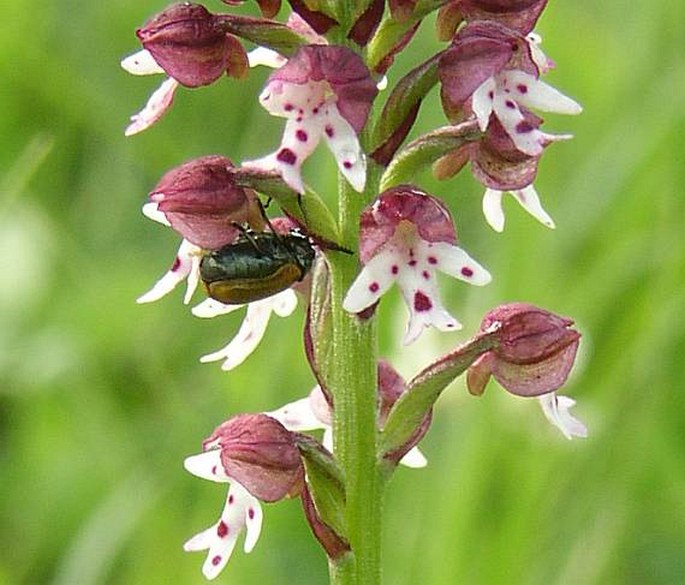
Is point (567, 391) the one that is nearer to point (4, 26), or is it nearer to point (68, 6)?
point (4, 26)

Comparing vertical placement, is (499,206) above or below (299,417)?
above

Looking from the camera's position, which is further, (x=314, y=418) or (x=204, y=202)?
(x=314, y=418)

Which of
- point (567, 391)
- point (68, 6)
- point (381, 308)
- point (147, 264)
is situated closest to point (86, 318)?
point (147, 264)

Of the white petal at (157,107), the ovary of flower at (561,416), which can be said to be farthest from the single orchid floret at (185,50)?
the ovary of flower at (561,416)

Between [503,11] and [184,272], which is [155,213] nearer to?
[184,272]

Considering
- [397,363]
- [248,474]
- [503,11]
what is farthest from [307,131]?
[397,363]

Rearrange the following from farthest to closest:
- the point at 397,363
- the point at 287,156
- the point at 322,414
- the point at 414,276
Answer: the point at 397,363 < the point at 322,414 < the point at 414,276 < the point at 287,156
